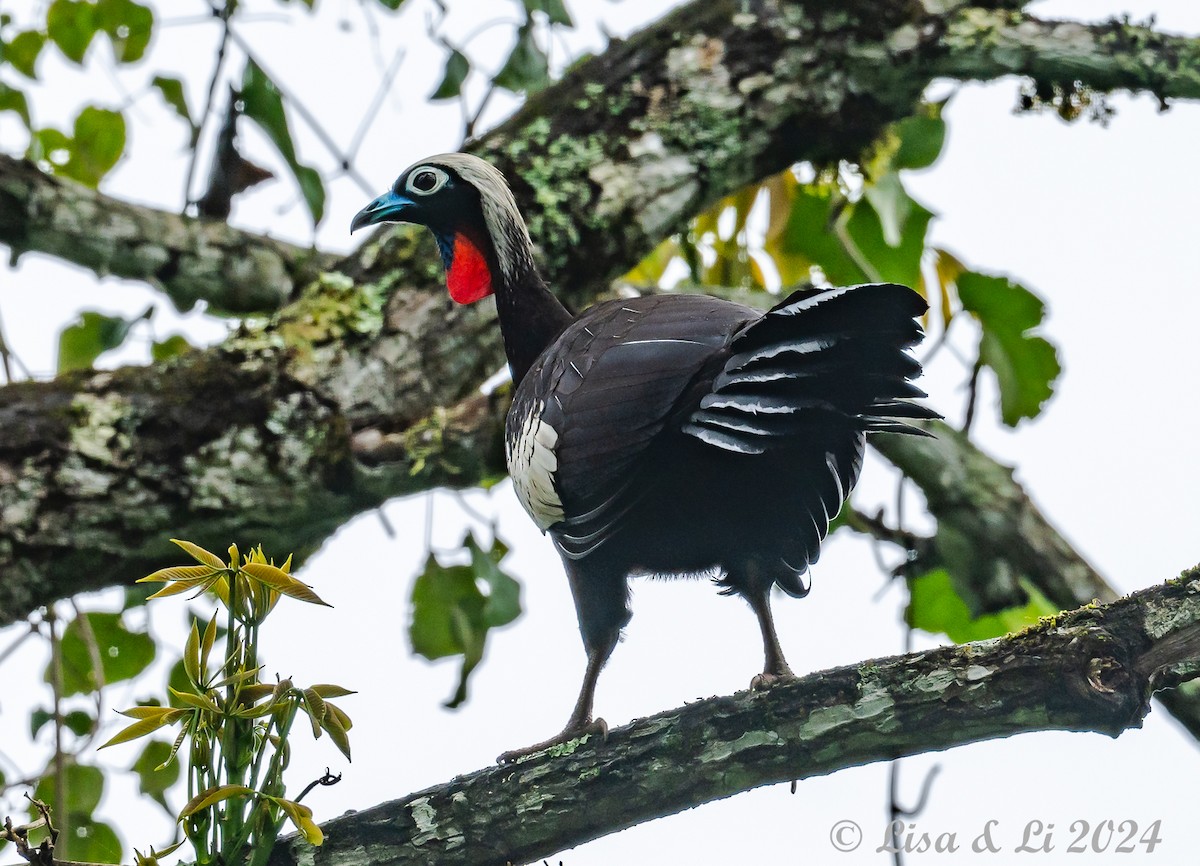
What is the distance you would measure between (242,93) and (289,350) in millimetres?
1137

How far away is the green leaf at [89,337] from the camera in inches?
195

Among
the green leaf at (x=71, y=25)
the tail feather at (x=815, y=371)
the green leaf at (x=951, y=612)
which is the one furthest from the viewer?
the green leaf at (x=71, y=25)

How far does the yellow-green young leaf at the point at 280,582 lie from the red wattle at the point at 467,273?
82.1 inches

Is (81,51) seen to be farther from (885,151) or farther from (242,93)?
(885,151)

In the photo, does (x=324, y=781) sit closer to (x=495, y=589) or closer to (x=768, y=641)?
(x=768, y=641)

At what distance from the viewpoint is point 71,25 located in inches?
208

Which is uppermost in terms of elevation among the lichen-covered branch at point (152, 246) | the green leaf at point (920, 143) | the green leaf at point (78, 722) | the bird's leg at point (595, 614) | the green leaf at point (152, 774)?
the lichen-covered branch at point (152, 246)

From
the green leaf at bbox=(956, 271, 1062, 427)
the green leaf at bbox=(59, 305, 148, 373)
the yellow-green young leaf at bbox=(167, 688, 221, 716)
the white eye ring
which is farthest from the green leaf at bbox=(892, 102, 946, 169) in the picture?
the yellow-green young leaf at bbox=(167, 688, 221, 716)

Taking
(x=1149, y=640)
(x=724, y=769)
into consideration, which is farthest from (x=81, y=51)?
(x=1149, y=640)

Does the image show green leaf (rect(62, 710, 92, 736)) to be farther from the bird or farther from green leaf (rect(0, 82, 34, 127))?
green leaf (rect(0, 82, 34, 127))

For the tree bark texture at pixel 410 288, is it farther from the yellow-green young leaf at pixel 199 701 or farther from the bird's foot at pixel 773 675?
the yellow-green young leaf at pixel 199 701

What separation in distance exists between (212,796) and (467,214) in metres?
2.37

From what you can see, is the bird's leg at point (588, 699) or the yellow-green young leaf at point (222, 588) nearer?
the yellow-green young leaf at point (222, 588)

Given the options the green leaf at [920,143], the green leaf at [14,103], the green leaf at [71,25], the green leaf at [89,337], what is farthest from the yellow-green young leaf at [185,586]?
the green leaf at [14,103]
